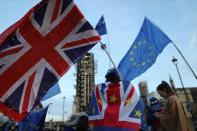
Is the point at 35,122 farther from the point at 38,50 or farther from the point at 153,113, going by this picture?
the point at 153,113

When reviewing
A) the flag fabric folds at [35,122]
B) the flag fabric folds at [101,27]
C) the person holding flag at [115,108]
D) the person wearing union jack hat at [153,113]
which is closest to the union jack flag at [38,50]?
the person holding flag at [115,108]

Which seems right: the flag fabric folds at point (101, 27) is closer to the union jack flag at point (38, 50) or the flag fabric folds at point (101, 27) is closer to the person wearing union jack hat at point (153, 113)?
the union jack flag at point (38, 50)

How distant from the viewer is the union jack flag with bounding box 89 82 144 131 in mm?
6066

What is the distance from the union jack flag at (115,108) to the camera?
6066 mm

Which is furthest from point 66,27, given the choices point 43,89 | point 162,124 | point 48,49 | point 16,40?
point 162,124

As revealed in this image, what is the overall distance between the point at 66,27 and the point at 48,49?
749mm

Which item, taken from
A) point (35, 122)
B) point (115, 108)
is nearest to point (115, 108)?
point (115, 108)

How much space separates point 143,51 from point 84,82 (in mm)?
118058

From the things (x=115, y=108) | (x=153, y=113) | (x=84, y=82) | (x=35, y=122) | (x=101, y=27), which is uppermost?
(x=84, y=82)

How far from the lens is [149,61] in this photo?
350 inches

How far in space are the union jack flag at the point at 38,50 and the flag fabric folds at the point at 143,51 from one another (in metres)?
2.40

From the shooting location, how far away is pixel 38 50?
6.09 meters

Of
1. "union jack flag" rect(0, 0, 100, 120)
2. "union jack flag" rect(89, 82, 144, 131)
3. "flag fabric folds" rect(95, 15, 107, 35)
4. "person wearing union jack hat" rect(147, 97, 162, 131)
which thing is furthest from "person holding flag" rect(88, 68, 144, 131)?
"flag fabric folds" rect(95, 15, 107, 35)

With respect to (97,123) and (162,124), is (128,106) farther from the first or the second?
(162,124)
